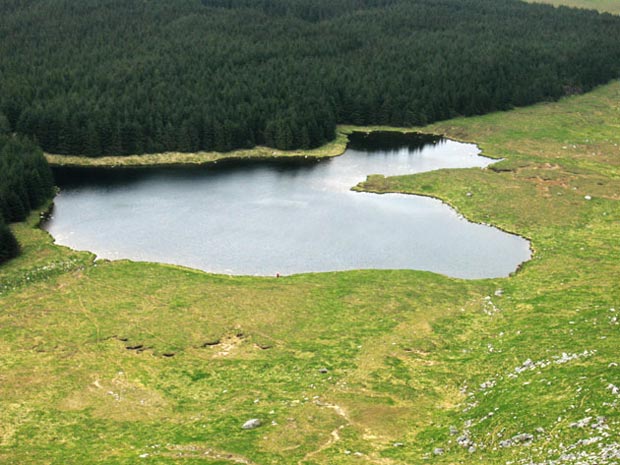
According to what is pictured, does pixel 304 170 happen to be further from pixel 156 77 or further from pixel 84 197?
pixel 156 77

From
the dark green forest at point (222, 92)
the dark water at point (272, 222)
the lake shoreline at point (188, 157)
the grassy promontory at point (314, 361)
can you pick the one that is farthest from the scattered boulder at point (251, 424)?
the dark green forest at point (222, 92)

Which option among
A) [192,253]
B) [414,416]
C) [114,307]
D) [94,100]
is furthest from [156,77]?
[414,416]

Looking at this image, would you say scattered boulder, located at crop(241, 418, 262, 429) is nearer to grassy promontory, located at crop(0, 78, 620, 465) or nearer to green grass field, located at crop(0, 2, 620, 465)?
green grass field, located at crop(0, 2, 620, 465)

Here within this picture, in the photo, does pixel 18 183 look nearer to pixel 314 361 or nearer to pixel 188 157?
pixel 188 157

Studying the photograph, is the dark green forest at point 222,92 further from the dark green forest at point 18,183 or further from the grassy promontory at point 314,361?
the grassy promontory at point 314,361

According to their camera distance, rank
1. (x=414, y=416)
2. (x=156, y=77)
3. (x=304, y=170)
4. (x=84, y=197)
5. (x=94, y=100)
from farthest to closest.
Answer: (x=156, y=77)
(x=94, y=100)
(x=304, y=170)
(x=84, y=197)
(x=414, y=416)

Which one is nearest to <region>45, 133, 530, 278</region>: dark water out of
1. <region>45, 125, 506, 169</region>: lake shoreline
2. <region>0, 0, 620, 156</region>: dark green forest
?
<region>45, 125, 506, 169</region>: lake shoreline
